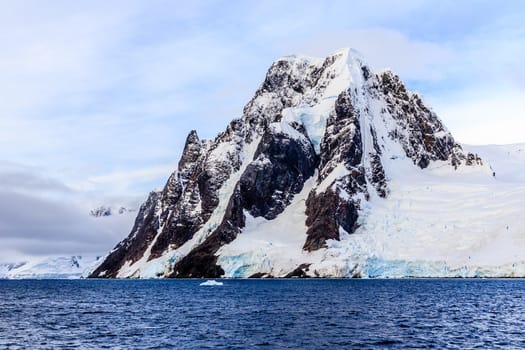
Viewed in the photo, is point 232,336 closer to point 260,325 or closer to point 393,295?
point 260,325

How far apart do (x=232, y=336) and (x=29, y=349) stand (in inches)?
830

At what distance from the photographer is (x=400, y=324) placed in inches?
3280

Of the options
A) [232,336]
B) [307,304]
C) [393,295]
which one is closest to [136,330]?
[232,336]

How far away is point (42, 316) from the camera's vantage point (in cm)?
9969

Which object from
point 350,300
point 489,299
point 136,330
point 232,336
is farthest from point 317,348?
point 489,299

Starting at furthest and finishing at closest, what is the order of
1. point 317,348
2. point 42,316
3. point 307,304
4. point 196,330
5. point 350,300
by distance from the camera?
point 350,300 < point 307,304 < point 42,316 < point 196,330 < point 317,348

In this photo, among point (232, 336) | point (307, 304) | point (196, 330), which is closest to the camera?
point (232, 336)

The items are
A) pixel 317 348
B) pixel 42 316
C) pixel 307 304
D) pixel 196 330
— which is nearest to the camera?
pixel 317 348

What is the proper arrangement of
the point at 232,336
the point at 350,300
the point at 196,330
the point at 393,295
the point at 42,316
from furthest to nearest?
the point at 393,295
the point at 350,300
the point at 42,316
the point at 196,330
the point at 232,336

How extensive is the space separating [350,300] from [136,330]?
169 ft

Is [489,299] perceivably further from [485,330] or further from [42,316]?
[42,316]

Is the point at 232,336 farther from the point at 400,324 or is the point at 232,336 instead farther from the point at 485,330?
the point at 485,330

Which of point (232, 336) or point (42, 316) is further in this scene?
point (42, 316)

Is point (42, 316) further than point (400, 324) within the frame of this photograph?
Yes
